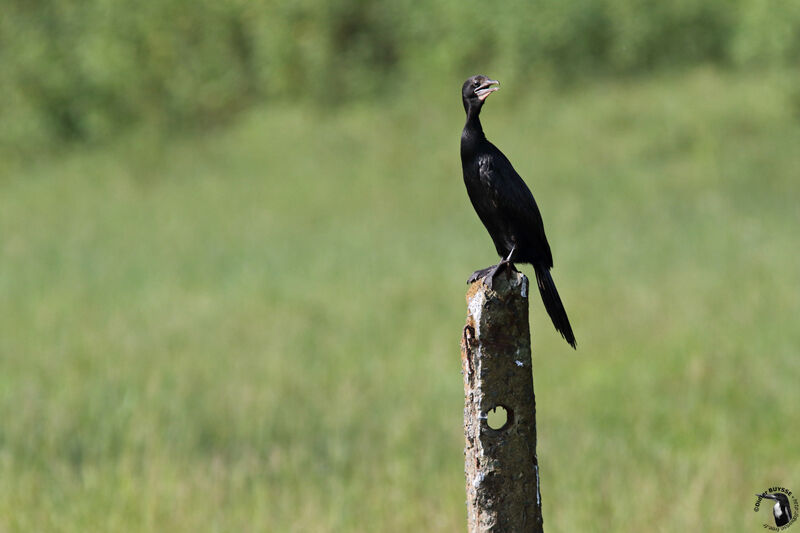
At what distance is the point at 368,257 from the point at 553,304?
993cm

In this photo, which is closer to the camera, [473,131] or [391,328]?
[473,131]

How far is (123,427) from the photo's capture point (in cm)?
582

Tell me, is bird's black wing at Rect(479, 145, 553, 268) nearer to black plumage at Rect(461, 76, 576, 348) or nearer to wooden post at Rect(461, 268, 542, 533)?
black plumage at Rect(461, 76, 576, 348)

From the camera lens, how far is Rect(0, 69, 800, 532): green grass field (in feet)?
16.3

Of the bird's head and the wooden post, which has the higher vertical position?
the bird's head

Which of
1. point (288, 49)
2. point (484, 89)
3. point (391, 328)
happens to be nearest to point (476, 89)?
point (484, 89)

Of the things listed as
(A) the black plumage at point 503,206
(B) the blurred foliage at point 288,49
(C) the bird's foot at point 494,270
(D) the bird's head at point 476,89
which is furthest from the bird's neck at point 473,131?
(B) the blurred foliage at point 288,49

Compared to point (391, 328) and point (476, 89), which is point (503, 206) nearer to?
point (476, 89)

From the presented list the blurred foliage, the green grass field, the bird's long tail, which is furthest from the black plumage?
the blurred foliage

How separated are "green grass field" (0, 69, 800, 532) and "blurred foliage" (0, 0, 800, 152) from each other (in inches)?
102

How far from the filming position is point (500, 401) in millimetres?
2223

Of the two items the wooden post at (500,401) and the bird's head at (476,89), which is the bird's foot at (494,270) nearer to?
the wooden post at (500,401)

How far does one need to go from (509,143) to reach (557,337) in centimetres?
983

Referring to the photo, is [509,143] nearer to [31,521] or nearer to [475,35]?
[475,35]
